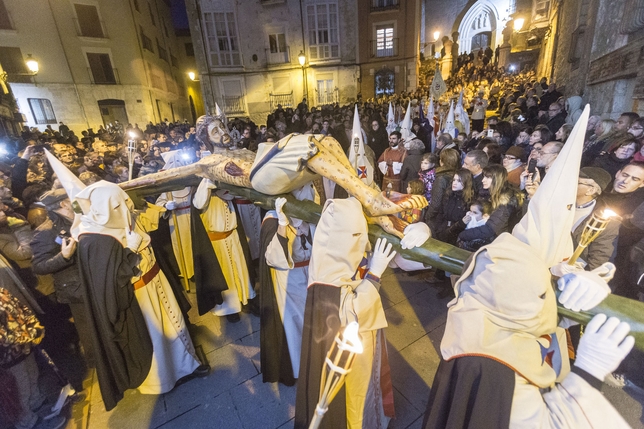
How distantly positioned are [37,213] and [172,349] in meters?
2.54

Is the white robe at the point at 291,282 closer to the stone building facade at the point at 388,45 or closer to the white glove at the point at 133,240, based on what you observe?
the white glove at the point at 133,240

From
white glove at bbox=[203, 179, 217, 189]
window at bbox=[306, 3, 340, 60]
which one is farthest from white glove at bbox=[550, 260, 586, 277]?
window at bbox=[306, 3, 340, 60]

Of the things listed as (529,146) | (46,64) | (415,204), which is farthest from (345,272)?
(46,64)

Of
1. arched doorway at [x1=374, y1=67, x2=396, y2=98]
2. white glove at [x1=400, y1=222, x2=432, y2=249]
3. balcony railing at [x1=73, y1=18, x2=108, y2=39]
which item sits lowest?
white glove at [x1=400, y1=222, x2=432, y2=249]

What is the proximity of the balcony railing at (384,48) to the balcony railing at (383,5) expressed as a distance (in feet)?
6.51

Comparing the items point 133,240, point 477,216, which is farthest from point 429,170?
point 133,240

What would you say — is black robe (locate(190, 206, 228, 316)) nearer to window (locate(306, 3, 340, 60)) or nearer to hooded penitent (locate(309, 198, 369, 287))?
hooded penitent (locate(309, 198, 369, 287))

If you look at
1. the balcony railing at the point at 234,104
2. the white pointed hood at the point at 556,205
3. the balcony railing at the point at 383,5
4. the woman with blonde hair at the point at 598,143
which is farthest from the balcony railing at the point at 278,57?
the white pointed hood at the point at 556,205

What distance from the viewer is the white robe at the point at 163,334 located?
2.88 metres

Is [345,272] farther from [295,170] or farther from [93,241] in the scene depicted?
[93,241]

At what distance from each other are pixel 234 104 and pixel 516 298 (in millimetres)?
23112

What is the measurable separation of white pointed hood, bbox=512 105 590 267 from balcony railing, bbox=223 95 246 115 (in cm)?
2261

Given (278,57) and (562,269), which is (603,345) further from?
(278,57)

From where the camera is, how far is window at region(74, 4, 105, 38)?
17636mm
